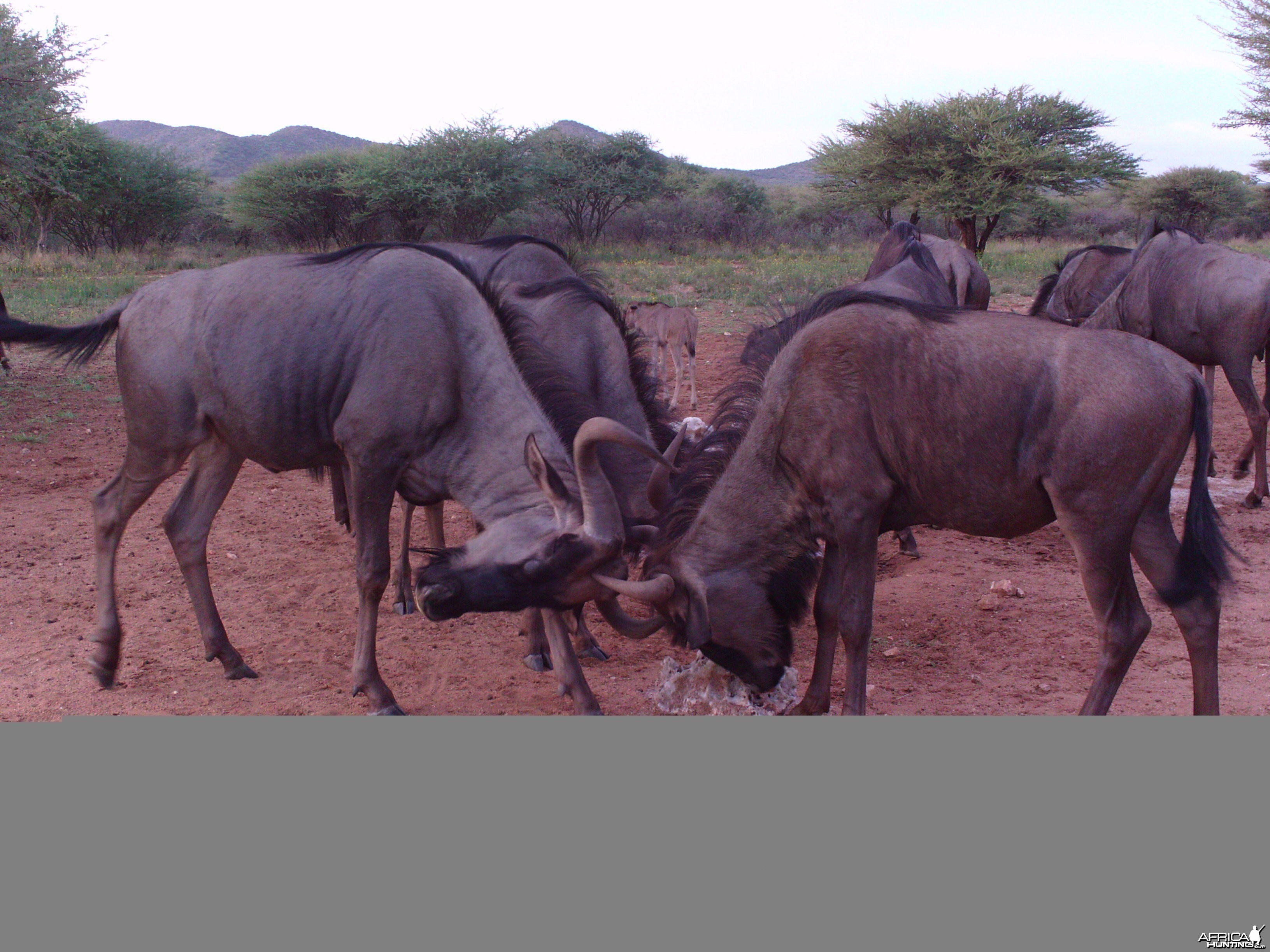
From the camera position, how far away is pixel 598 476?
10.6 ft

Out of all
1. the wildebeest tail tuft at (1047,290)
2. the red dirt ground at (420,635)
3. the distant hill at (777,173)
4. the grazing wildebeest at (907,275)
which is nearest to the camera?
the red dirt ground at (420,635)

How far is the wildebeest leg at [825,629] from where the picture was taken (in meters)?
4.03

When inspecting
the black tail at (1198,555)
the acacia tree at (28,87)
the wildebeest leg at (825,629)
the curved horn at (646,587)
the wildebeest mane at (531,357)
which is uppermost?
the acacia tree at (28,87)

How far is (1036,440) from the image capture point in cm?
342

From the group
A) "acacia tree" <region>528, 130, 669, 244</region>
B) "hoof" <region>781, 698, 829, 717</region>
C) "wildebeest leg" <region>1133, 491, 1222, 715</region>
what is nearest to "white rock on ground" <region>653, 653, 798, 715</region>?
"hoof" <region>781, 698, 829, 717</region>

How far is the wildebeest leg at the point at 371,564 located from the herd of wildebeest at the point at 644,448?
0.01m

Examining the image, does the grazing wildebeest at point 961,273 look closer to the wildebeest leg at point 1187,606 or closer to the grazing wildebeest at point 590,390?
the grazing wildebeest at point 590,390

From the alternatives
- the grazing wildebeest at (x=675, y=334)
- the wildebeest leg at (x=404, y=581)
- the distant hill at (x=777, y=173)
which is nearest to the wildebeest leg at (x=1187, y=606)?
the wildebeest leg at (x=404, y=581)

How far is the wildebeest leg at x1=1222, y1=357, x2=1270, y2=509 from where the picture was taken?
23.6ft

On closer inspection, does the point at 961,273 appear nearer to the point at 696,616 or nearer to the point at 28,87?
the point at 696,616

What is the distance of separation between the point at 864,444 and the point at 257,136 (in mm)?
108110

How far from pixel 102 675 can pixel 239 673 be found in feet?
1.80

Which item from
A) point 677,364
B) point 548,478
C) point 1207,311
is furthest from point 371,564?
point 677,364

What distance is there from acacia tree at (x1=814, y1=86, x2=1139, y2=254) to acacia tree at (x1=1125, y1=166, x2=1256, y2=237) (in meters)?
9.78
